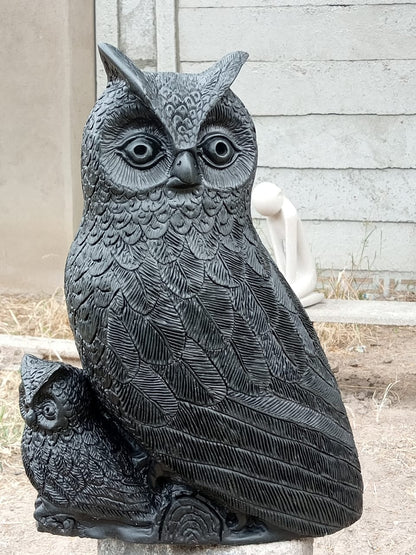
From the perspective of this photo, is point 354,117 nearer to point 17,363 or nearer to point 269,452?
point 17,363

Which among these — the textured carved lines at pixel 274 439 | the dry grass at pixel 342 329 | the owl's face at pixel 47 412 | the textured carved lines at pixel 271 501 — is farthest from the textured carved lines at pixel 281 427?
the dry grass at pixel 342 329

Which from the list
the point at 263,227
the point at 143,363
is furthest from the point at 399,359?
the point at 143,363

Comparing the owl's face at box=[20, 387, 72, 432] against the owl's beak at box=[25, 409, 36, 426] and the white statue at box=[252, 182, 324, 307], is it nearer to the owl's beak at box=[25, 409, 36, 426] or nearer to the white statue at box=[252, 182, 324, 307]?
the owl's beak at box=[25, 409, 36, 426]

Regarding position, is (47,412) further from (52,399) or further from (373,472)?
(373,472)

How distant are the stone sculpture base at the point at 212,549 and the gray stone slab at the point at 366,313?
229 centimetres

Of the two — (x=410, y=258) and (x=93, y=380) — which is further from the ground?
(x=93, y=380)

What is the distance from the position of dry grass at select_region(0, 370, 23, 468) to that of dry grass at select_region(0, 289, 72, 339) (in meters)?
0.69

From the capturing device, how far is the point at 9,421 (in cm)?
378

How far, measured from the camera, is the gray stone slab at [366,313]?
4.09 meters

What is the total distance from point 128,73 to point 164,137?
5.4 inches

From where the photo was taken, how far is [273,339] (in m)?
1.77

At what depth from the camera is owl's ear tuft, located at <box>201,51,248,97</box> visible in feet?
5.59

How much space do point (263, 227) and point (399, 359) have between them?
121cm

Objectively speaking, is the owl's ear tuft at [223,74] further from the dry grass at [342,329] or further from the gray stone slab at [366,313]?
the dry grass at [342,329]
